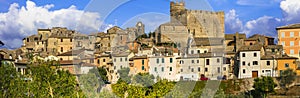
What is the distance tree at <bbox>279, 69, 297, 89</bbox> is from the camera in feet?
107

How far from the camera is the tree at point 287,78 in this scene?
32562 mm

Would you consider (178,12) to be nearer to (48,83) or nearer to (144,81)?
(144,81)

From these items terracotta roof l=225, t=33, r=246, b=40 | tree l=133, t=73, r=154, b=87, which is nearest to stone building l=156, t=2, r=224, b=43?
terracotta roof l=225, t=33, r=246, b=40

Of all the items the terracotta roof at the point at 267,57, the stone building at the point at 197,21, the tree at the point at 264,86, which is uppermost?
the stone building at the point at 197,21

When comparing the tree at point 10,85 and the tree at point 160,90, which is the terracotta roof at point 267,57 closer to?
the tree at point 160,90

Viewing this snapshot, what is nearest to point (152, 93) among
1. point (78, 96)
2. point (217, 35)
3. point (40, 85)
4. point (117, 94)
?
point (117, 94)

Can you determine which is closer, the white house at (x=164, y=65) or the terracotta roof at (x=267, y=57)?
the terracotta roof at (x=267, y=57)

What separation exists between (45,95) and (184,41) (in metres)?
30.7

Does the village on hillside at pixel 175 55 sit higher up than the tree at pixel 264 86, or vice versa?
the village on hillside at pixel 175 55

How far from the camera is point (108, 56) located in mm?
41625

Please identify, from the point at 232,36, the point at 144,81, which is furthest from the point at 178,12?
the point at 144,81

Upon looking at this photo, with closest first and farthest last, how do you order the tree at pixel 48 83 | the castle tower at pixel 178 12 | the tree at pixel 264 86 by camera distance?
the tree at pixel 48 83
the tree at pixel 264 86
the castle tower at pixel 178 12

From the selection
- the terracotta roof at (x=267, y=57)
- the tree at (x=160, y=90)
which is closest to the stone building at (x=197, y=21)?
the terracotta roof at (x=267, y=57)

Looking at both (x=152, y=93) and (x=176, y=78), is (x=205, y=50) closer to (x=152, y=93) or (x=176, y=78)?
(x=176, y=78)
